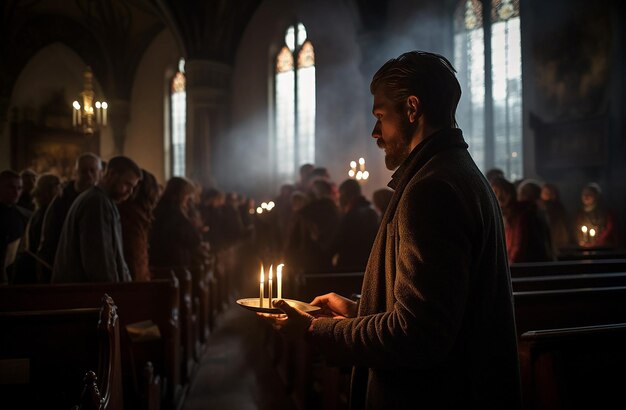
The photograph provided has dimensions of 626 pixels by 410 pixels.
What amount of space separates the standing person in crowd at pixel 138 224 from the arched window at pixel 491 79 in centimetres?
692

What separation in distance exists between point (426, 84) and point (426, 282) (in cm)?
52

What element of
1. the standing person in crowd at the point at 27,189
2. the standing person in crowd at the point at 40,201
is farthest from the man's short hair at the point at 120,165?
the standing person in crowd at the point at 27,189

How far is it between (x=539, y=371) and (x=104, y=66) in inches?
709

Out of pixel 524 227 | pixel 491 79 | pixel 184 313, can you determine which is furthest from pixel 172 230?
pixel 491 79

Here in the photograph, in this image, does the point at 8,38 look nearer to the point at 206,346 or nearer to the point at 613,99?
the point at 206,346

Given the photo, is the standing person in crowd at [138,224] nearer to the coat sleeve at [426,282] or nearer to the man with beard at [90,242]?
the man with beard at [90,242]

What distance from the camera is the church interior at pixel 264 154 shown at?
8.33 feet

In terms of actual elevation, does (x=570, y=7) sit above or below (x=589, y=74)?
above

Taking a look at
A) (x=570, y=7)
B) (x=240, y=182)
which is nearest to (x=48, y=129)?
(x=240, y=182)

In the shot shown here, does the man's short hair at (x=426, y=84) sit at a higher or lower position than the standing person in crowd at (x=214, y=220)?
higher

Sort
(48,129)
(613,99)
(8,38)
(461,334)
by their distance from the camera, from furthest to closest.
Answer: (48,129) → (8,38) → (613,99) → (461,334)

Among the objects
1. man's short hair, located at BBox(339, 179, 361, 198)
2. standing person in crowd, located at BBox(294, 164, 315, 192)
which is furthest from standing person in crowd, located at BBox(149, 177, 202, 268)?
standing person in crowd, located at BBox(294, 164, 315, 192)

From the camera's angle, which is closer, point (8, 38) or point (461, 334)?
point (461, 334)

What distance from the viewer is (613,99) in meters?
7.55
